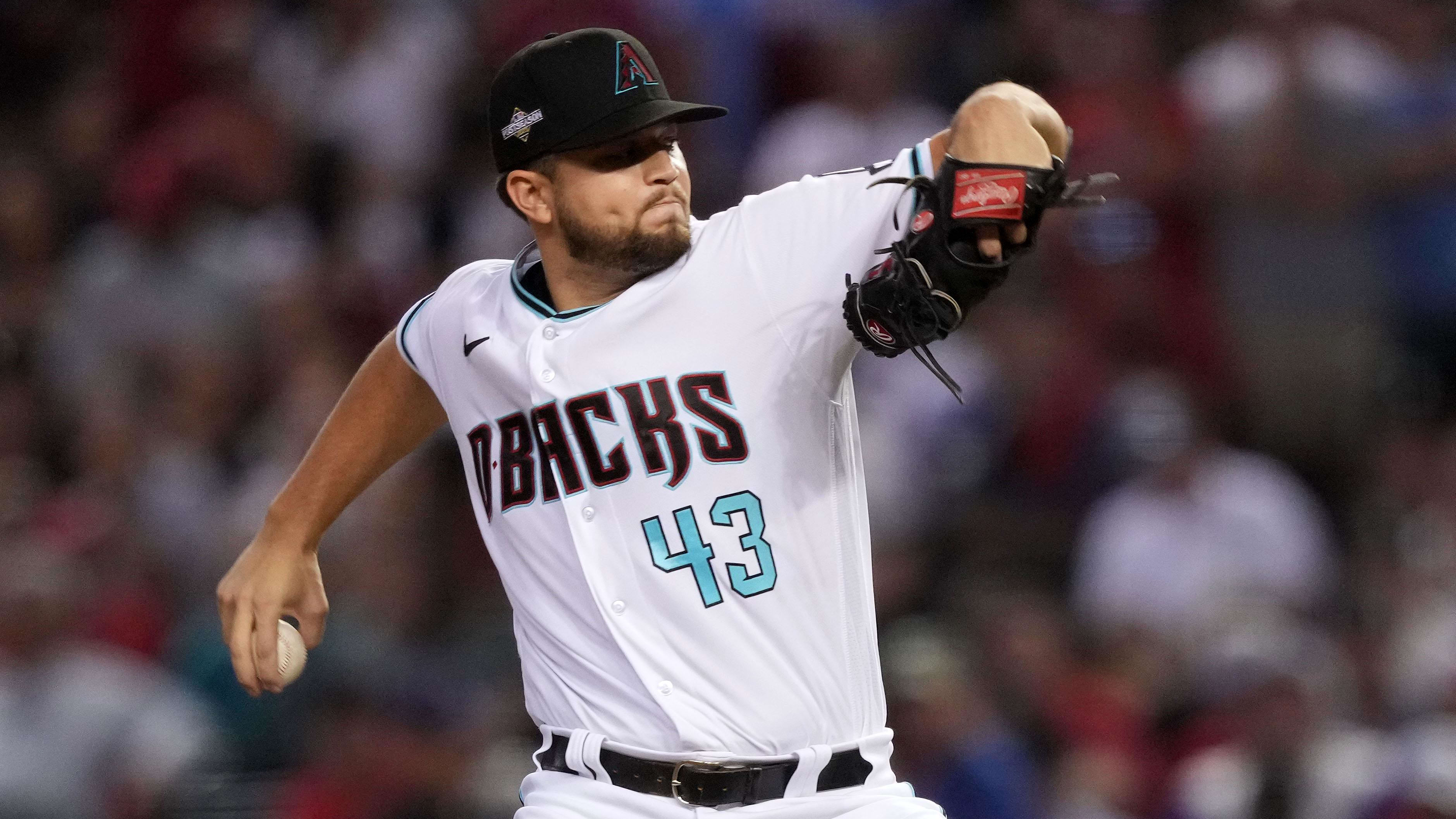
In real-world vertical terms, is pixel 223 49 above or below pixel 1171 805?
above

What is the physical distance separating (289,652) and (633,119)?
3.94ft

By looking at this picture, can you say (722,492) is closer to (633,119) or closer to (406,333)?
(633,119)

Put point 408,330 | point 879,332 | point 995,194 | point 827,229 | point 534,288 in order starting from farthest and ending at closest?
point 408,330, point 534,288, point 827,229, point 879,332, point 995,194

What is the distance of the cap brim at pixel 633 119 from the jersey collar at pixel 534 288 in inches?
11.8

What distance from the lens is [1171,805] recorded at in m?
5.27

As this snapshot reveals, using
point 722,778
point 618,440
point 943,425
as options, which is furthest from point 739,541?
point 943,425

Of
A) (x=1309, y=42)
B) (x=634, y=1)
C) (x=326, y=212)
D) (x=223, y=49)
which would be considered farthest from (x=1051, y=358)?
Answer: (x=223, y=49)

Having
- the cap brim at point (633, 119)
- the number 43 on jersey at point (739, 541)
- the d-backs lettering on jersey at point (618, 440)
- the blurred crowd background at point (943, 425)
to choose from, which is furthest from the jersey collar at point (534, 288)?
the blurred crowd background at point (943, 425)

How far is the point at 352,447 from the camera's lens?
11.3 ft

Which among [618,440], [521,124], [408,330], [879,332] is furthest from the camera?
[408,330]

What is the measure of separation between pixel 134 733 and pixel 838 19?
12.5ft

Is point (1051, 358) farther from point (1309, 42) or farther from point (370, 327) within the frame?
point (370, 327)

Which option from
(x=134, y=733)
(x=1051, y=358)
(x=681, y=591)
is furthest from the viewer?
(x=1051, y=358)

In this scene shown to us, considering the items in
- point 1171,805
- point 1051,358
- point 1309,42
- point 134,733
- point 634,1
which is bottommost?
point 1171,805
